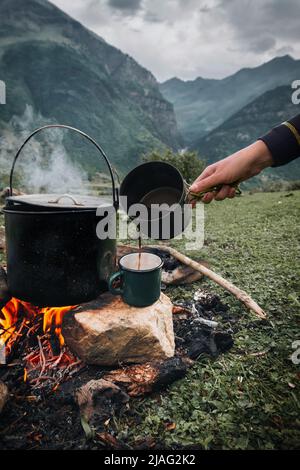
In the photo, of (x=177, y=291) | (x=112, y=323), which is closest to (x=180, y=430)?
(x=112, y=323)

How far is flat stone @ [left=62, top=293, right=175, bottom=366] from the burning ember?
6.8 inches

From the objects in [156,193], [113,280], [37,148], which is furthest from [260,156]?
[37,148]

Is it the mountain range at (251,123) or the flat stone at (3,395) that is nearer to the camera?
the flat stone at (3,395)

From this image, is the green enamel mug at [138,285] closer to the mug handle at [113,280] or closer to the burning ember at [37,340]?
the mug handle at [113,280]

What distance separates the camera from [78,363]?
268cm

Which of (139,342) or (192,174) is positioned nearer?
(139,342)

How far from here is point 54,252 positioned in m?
2.49

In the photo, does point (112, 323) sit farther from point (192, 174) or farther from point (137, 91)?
point (137, 91)

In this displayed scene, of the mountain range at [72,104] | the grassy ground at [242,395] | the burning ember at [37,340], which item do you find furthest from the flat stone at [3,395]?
the mountain range at [72,104]

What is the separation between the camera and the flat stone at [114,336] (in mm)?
2549

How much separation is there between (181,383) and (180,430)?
45 centimetres

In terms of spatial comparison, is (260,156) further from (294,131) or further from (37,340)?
(37,340)

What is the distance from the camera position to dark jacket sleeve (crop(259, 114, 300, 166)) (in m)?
2.38

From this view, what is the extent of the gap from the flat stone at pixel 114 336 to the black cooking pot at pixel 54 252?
0.22 m
